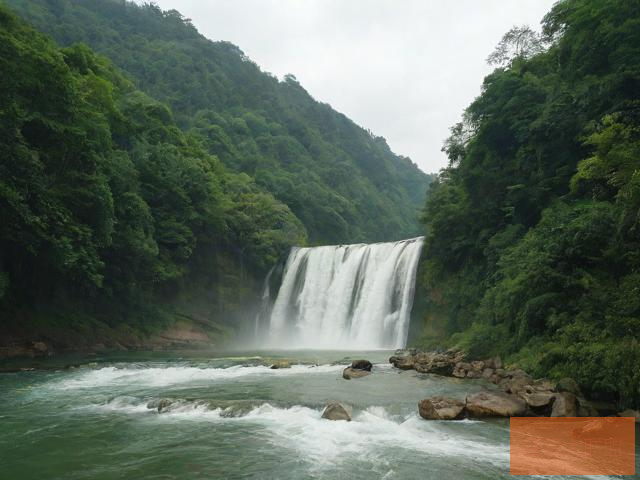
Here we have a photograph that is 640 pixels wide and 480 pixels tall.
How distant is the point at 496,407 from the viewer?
29.7 ft

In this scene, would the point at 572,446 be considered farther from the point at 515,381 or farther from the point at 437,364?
the point at 437,364

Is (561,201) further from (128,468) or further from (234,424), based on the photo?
(128,468)

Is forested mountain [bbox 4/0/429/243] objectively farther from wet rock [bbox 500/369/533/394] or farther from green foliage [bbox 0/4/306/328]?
wet rock [bbox 500/369/533/394]

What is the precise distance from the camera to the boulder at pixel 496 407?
8.98 m

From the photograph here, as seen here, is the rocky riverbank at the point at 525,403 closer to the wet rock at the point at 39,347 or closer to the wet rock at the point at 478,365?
the wet rock at the point at 478,365

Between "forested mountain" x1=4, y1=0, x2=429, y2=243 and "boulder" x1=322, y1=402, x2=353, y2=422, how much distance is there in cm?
4491

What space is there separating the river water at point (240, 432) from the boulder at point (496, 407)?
12.6 inches

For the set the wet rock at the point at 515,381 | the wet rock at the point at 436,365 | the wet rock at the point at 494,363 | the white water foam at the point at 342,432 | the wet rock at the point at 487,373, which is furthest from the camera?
the wet rock at the point at 436,365

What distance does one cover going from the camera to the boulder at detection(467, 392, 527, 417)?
29.5 feet

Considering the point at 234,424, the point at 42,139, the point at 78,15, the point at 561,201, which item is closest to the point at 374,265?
the point at 561,201

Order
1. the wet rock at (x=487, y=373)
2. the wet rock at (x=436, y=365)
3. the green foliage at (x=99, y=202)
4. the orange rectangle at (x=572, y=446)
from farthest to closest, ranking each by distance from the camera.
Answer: the green foliage at (x=99, y=202) → the wet rock at (x=436, y=365) → the wet rock at (x=487, y=373) → the orange rectangle at (x=572, y=446)

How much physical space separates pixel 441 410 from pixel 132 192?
71.1 feet

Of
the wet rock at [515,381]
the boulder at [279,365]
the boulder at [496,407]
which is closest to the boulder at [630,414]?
the boulder at [496,407]

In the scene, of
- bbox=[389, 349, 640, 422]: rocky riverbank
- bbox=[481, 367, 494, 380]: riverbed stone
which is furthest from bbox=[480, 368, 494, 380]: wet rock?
bbox=[389, 349, 640, 422]: rocky riverbank
